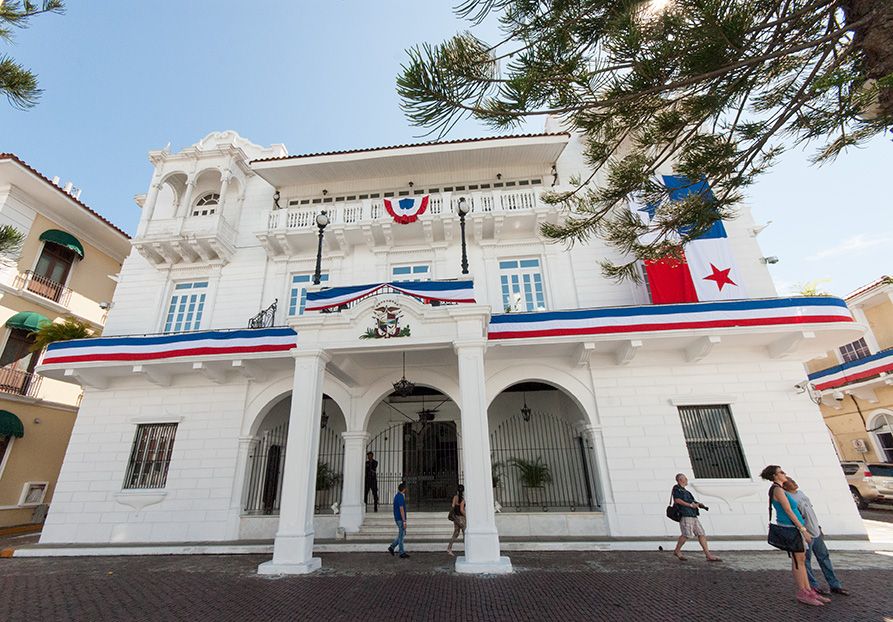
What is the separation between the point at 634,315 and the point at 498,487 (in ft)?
22.3

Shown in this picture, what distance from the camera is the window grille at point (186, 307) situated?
13062 millimetres

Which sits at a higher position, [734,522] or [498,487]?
[498,487]

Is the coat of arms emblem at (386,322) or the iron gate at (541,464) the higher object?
the coat of arms emblem at (386,322)

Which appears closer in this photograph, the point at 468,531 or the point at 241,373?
the point at 468,531

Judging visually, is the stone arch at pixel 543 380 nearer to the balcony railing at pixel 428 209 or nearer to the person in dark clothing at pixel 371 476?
the person in dark clothing at pixel 371 476

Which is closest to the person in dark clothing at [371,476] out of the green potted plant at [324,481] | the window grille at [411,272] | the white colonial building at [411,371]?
the white colonial building at [411,371]

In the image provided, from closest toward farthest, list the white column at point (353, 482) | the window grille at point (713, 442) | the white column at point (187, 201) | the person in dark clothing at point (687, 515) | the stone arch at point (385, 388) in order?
the person in dark clothing at point (687, 515)
the window grille at point (713, 442)
the white column at point (353, 482)
the stone arch at point (385, 388)
the white column at point (187, 201)

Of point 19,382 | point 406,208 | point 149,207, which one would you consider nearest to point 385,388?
point 406,208

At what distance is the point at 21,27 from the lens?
5164mm

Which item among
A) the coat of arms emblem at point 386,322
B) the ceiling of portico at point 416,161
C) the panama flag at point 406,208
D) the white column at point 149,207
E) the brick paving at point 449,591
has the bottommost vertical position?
the brick paving at point 449,591

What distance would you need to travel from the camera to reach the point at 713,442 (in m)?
9.91

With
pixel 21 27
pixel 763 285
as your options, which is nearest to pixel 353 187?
pixel 21 27

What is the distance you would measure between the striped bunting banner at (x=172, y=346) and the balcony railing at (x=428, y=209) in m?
4.03

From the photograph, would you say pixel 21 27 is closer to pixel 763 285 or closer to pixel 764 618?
pixel 764 618
